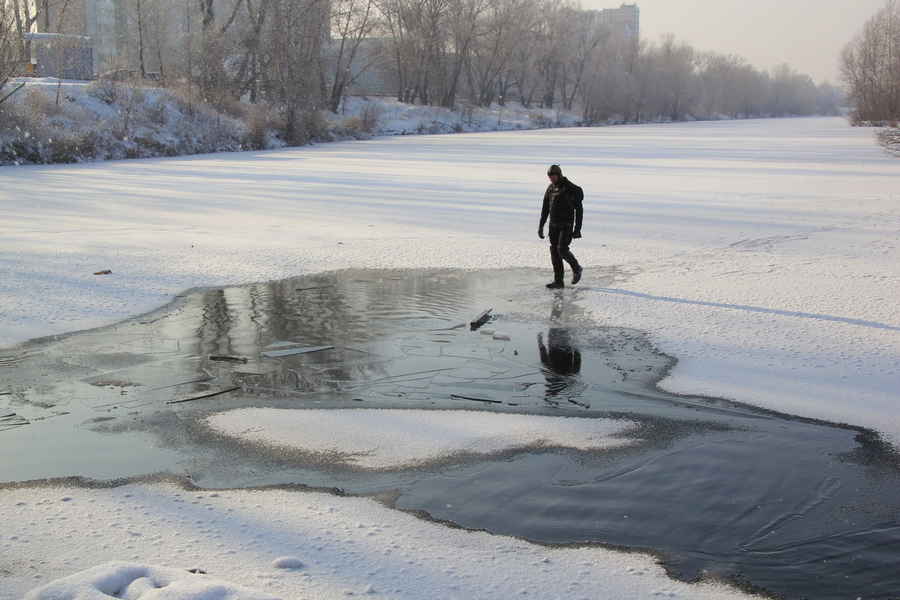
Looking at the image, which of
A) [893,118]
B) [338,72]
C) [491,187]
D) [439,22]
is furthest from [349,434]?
[439,22]

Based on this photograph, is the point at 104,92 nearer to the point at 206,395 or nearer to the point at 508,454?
the point at 206,395

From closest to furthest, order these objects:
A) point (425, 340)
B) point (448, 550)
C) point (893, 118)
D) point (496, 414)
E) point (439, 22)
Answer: point (448, 550) < point (496, 414) < point (425, 340) < point (893, 118) < point (439, 22)

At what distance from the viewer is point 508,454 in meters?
5.55

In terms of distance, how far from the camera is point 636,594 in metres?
3.89

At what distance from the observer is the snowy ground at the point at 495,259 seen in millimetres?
4449

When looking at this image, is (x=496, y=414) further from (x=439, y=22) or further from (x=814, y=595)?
(x=439, y=22)

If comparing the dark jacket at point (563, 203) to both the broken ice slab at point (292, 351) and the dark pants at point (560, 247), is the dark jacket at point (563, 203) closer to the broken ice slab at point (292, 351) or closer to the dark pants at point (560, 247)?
the dark pants at point (560, 247)

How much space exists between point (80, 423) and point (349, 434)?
1776mm

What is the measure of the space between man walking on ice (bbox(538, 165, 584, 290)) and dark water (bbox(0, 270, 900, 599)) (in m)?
0.97

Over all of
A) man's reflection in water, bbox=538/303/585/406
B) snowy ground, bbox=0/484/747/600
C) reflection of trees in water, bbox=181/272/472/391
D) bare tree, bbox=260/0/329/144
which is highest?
bare tree, bbox=260/0/329/144

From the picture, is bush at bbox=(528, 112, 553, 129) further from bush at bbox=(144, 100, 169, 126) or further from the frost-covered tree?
bush at bbox=(144, 100, 169, 126)

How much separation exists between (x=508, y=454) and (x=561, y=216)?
4.89 m

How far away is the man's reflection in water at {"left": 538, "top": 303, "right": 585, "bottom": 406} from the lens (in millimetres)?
6801

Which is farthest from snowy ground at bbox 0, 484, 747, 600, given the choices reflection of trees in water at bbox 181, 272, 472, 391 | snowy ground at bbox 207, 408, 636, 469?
reflection of trees in water at bbox 181, 272, 472, 391
